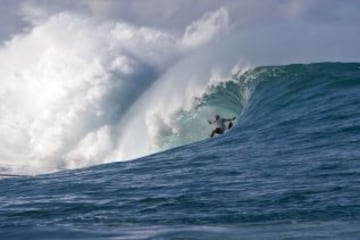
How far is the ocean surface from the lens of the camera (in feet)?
27.0

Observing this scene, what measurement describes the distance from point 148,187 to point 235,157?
3.48m

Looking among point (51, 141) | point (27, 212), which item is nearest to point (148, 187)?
point (27, 212)

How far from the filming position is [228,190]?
1107 cm

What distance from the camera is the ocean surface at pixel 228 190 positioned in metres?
8.23

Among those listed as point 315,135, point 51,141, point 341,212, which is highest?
point 51,141

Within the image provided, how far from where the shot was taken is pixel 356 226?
782 centimetres

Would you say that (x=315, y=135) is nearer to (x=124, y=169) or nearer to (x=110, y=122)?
(x=124, y=169)

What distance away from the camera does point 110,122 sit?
3819 cm

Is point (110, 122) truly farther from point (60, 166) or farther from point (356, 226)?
point (356, 226)

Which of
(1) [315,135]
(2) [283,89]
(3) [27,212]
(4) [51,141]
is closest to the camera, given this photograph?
(3) [27,212]

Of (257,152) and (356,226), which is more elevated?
(257,152)

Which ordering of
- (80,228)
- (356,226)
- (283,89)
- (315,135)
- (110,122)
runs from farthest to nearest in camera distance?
(110,122) < (283,89) < (315,135) < (80,228) < (356,226)

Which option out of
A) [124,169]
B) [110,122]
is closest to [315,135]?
Result: [124,169]

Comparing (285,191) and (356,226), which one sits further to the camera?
(285,191)
